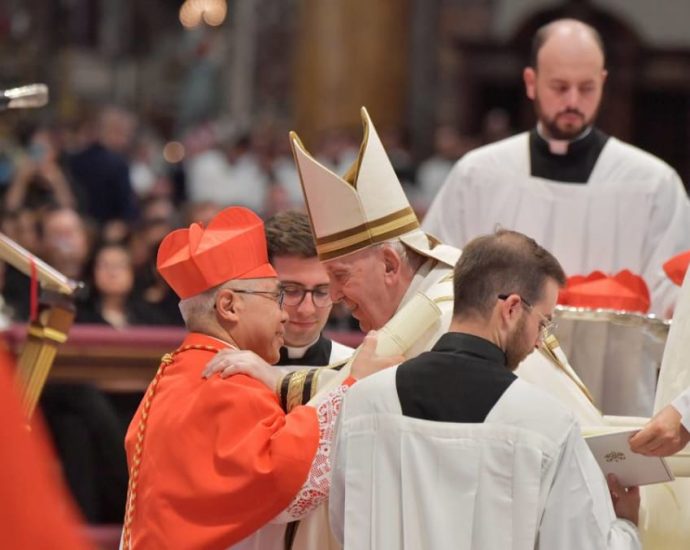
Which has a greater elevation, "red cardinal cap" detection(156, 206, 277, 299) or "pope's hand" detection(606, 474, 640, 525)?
"red cardinal cap" detection(156, 206, 277, 299)

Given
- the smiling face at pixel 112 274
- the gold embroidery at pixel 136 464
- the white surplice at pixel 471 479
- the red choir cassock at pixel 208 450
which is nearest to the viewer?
the white surplice at pixel 471 479

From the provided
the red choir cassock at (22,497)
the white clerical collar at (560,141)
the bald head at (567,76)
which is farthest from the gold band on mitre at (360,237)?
the red choir cassock at (22,497)

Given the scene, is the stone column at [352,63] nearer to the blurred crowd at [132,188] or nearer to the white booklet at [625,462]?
the blurred crowd at [132,188]

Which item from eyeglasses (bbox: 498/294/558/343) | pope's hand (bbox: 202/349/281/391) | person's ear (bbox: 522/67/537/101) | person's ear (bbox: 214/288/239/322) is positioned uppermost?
person's ear (bbox: 522/67/537/101)

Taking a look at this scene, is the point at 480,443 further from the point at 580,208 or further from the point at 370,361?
the point at 580,208

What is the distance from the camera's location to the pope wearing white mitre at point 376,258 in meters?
3.86

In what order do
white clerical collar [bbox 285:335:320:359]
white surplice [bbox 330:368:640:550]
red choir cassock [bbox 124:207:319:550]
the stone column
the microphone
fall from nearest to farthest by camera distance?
white surplice [bbox 330:368:640:550], red choir cassock [bbox 124:207:319:550], the microphone, white clerical collar [bbox 285:335:320:359], the stone column

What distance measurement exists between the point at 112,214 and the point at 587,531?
10.1 m

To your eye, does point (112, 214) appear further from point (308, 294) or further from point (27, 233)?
point (308, 294)

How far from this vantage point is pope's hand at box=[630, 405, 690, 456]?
342 centimetres

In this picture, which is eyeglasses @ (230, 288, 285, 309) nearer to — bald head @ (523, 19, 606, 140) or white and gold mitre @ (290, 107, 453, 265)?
white and gold mitre @ (290, 107, 453, 265)

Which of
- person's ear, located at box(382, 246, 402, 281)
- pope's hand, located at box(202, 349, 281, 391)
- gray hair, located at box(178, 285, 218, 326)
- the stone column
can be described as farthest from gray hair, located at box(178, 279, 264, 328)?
the stone column

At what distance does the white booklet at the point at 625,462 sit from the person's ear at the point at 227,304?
899mm

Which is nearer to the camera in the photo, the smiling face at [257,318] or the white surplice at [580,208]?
the smiling face at [257,318]
